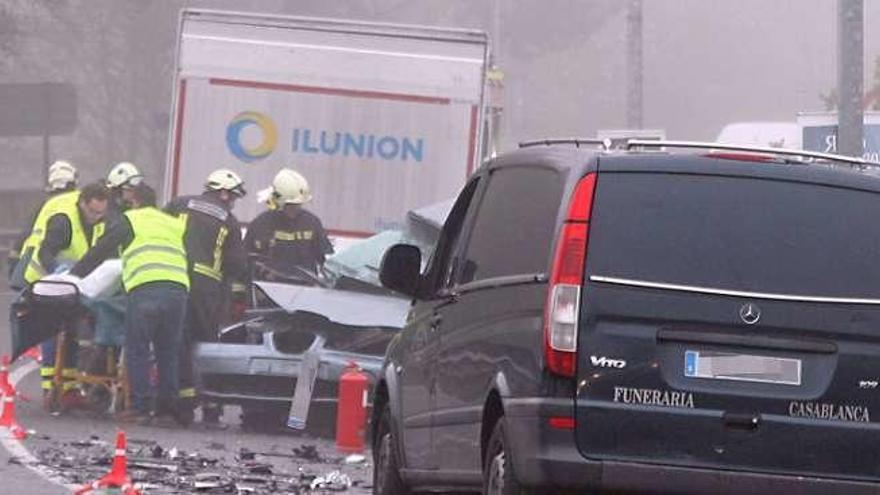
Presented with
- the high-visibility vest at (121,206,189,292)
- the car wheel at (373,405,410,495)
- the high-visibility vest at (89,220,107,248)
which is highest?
the high-visibility vest at (89,220,107,248)

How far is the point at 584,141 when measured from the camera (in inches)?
355

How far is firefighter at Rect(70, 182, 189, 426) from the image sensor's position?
17.1 m

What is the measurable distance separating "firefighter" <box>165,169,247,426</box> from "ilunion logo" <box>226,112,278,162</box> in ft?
12.9

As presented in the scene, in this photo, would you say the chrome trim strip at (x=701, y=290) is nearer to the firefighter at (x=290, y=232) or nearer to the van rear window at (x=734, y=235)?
the van rear window at (x=734, y=235)

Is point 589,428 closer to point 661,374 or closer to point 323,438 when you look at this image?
point 661,374

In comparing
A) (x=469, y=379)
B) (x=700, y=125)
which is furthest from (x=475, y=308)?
(x=700, y=125)

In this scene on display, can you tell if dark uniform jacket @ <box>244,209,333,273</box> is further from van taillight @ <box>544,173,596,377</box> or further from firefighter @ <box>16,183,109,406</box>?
van taillight @ <box>544,173,596,377</box>

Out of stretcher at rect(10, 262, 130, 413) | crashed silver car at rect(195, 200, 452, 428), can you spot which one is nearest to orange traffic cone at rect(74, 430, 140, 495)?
crashed silver car at rect(195, 200, 452, 428)

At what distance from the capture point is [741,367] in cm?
827

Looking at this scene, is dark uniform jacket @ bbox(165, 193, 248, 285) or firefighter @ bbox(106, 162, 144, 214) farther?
firefighter @ bbox(106, 162, 144, 214)

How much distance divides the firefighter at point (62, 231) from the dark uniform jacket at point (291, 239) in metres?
1.70

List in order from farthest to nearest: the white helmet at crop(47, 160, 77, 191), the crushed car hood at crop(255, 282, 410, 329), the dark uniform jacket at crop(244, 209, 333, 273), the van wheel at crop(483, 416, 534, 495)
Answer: the white helmet at crop(47, 160, 77, 191) < the dark uniform jacket at crop(244, 209, 333, 273) < the crushed car hood at crop(255, 282, 410, 329) < the van wheel at crop(483, 416, 534, 495)

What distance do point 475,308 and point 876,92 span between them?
30807mm

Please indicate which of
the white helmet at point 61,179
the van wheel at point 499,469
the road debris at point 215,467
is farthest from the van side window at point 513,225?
the white helmet at point 61,179
